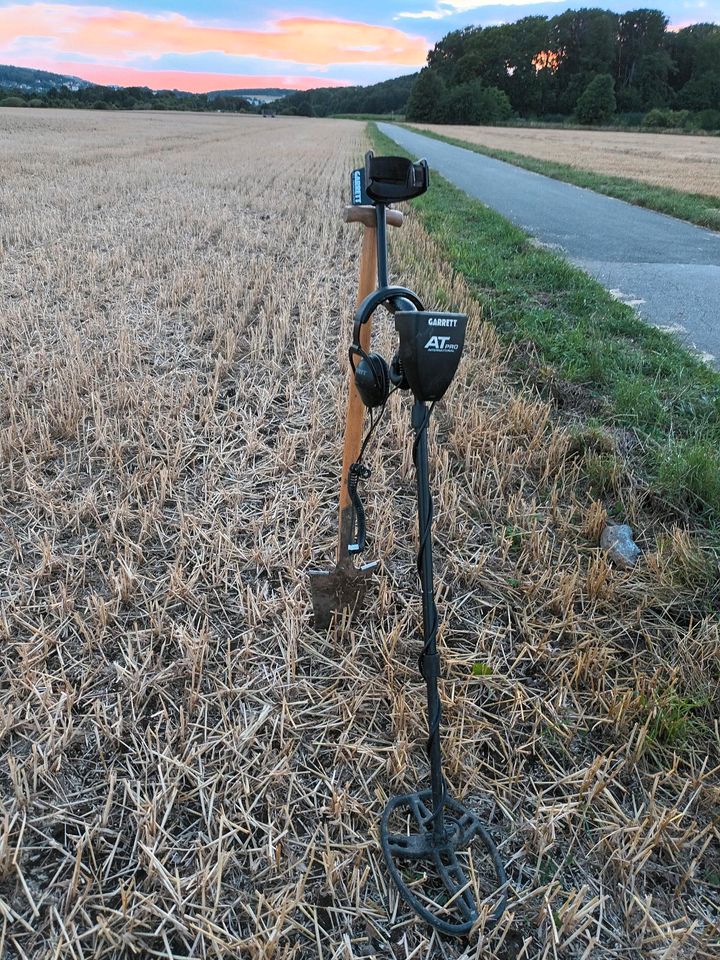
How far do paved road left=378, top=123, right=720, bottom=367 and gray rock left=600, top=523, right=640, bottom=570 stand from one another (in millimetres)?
2819


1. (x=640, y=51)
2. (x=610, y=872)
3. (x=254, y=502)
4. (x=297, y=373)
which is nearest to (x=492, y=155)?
(x=297, y=373)

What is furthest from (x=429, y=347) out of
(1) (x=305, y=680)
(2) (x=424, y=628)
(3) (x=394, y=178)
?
(1) (x=305, y=680)

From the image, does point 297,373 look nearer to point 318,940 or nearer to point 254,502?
point 254,502

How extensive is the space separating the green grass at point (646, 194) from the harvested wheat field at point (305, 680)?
9373mm

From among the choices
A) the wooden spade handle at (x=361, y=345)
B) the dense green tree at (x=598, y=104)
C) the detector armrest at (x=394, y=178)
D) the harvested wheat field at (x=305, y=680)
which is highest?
the dense green tree at (x=598, y=104)

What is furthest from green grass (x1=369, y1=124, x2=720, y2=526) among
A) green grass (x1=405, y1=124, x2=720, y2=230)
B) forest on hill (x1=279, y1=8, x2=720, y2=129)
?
forest on hill (x1=279, y1=8, x2=720, y2=129)

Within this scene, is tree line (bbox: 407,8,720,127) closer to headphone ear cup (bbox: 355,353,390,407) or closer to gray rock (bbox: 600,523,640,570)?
gray rock (bbox: 600,523,640,570)

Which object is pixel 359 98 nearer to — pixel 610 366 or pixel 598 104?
pixel 598 104

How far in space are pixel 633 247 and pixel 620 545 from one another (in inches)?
309

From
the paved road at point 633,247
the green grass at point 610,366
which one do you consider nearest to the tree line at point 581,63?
the paved road at point 633,247

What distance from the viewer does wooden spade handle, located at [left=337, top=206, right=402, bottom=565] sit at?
2.19 meters

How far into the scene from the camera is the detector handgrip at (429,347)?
162 cm

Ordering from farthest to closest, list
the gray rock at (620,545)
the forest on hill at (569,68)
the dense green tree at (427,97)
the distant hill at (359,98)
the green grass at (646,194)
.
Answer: the distant hill at (359,98), the forest on hill at (569,68), the dense green tree at (427,97), the green grass at (646,194), the gray rock at (620,545)

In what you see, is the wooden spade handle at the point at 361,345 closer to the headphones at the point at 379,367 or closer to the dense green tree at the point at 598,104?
the headphones at the point at 379,367
